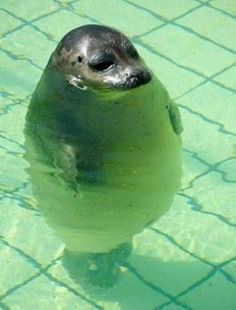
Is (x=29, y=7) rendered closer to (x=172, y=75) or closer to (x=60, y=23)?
(x=60, y=23)

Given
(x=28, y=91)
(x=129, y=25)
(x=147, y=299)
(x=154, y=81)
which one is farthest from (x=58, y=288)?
(x=129, y=25)

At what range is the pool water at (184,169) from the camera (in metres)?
4.55

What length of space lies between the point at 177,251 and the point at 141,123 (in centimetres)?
86

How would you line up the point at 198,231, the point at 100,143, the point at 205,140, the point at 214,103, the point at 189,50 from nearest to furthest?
the point at 100,143 < the point at 198,231 < the point at 205,140 < the point at 214,103 < the point at 189,50

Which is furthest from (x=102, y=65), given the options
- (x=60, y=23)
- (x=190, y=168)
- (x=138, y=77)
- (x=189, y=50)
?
(x=60, y=23)

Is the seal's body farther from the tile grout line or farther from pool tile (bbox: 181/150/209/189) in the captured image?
pool tile (bbox: 181/150/209/189)

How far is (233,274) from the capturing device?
4.61m

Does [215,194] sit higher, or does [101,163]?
[101,163]

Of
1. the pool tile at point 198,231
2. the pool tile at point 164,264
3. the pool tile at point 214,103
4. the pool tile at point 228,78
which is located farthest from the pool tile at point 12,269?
the pool tile at point 228,78

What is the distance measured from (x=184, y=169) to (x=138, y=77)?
1.46m

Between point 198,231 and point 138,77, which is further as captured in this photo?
point 198,231

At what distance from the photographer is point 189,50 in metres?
6.21

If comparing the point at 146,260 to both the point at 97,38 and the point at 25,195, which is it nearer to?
the point at 25,195

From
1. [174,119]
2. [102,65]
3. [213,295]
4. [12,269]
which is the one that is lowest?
[12,269]
